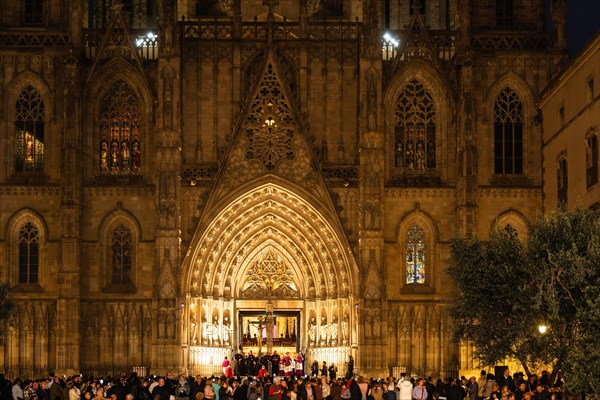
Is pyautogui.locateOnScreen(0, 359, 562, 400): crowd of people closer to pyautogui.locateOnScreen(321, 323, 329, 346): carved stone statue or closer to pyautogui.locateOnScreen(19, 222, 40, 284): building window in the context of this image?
pyautogui.locateOnScreen(19, 222, 40, 284): building window

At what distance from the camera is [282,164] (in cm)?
6116

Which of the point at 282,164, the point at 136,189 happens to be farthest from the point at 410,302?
the point at 136,189

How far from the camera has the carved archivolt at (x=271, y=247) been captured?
6131 cm

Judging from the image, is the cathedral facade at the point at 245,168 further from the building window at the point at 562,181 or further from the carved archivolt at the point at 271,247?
the building window at the point at 562,181

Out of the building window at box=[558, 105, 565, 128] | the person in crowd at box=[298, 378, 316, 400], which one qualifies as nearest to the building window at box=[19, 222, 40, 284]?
the person in crowd at box=[298, 378, 316, 400]

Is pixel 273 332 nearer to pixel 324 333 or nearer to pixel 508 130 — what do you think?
pixel 324 333

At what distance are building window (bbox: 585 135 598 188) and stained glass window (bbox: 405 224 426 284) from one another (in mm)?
10792

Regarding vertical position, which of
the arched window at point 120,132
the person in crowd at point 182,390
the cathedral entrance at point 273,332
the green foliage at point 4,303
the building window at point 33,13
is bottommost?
the person in crowd at point 182,390

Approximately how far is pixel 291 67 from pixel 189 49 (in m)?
4.73

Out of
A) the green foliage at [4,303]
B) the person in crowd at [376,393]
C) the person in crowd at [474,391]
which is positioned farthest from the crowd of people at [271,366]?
the person in crowd at [474,391]

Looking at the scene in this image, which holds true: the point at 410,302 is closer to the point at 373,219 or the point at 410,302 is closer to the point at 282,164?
the point at 373,219

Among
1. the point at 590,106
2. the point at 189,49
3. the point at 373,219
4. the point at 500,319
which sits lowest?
the point at 500,319

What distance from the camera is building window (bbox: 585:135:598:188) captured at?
167 ft

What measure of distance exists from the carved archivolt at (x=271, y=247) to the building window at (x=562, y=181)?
383 inches
